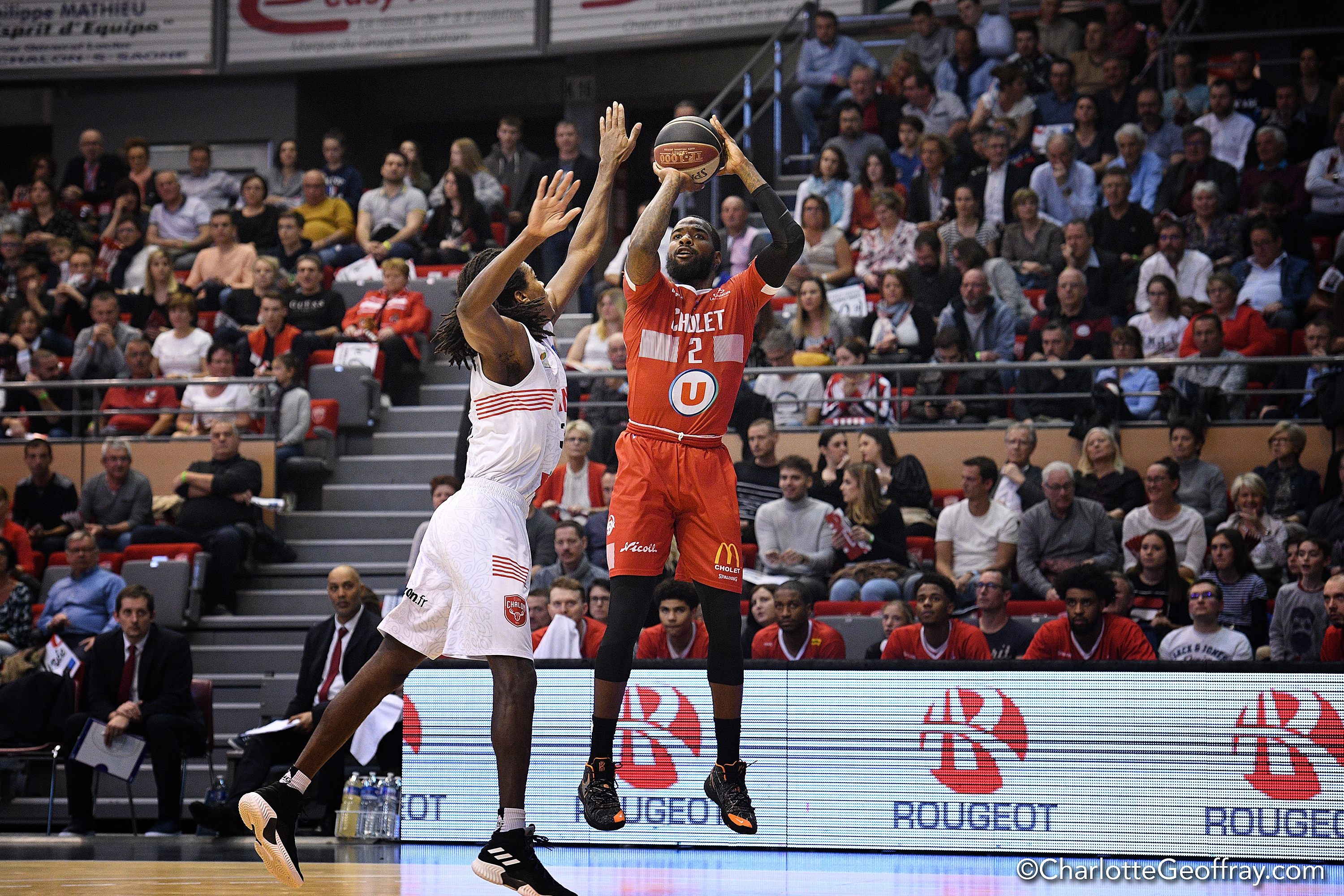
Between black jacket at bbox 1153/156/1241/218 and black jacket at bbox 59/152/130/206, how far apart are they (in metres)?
11.8

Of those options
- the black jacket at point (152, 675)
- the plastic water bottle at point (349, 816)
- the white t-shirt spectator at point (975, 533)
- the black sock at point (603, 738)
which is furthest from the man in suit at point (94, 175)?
the black sock at point (603, 738)

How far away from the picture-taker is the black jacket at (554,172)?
15484 millimetres

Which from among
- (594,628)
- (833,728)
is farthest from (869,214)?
(833,728)

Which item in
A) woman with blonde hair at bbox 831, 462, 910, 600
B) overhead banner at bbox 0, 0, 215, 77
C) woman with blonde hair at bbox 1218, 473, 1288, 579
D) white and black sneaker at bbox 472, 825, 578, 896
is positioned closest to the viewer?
white and black sneaker at bbox 472, 825, 578, 896

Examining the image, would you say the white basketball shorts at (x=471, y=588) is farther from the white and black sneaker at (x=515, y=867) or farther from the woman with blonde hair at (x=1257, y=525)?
the woman with blonde hair at (x=1257, y=525)

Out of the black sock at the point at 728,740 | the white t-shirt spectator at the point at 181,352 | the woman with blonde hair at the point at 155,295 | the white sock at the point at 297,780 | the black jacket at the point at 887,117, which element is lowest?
the white sock at the point at 297,780

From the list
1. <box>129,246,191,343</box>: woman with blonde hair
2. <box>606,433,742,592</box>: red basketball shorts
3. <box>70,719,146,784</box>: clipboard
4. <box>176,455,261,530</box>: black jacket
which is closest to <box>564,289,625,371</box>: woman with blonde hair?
<box>176,455,261,530</box>: black jacket

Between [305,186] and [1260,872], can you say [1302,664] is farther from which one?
[305,186]

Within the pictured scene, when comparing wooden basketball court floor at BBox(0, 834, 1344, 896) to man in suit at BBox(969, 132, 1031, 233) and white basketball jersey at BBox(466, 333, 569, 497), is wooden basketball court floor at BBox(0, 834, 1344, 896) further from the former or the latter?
man in suit at BBox(969, 132, 1031, 233)

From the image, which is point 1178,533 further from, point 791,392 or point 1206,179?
point 1206,179

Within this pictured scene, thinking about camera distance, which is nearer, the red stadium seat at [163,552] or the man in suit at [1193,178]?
the red stadium seat at [163,552]

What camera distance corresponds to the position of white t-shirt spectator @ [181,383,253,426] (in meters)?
13.3

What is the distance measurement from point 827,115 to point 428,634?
10.9m

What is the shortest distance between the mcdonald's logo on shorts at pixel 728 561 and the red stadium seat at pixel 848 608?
3882 mm
